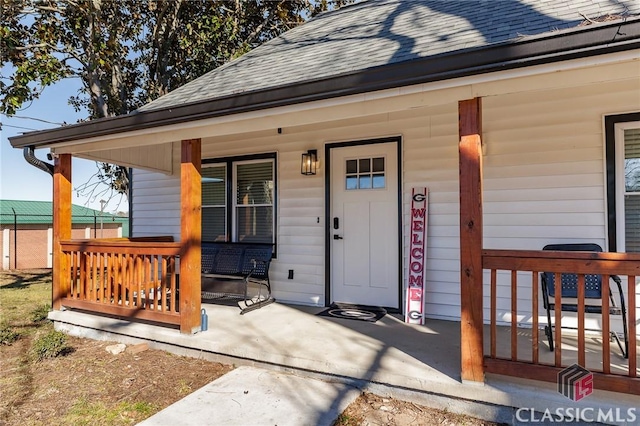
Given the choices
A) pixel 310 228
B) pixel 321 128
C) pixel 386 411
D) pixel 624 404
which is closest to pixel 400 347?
pixel 386 411

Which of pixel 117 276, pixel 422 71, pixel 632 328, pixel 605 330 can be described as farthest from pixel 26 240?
pixel 632 328

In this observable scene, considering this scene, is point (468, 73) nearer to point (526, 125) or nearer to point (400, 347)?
point (526, 125)

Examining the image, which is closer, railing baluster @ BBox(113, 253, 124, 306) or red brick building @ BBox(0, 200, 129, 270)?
railing baluster @ BBox(113, 253, 124, 306)

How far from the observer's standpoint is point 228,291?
4.85m

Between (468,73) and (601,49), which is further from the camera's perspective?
(468,73)

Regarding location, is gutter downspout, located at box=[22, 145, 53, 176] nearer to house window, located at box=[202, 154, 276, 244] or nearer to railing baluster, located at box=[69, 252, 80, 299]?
railing baluster, located at box=[69, 252, 80, 299]

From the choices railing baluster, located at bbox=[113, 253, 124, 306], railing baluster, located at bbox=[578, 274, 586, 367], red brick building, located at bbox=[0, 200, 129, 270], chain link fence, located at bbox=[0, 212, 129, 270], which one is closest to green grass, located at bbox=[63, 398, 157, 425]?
railing baluster, located at bbox=[113, 253, 124, 306]

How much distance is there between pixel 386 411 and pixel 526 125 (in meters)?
2.96

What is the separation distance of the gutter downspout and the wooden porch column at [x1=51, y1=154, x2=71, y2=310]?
0.65ft

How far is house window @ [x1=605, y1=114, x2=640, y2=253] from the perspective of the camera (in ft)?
11.3

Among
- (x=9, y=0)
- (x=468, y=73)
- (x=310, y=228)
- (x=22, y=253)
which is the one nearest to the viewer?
(x=468, y=73)

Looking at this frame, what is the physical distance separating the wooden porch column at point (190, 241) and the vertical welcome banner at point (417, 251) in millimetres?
2144

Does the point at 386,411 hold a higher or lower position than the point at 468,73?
lower

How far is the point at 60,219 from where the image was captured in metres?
4.50
